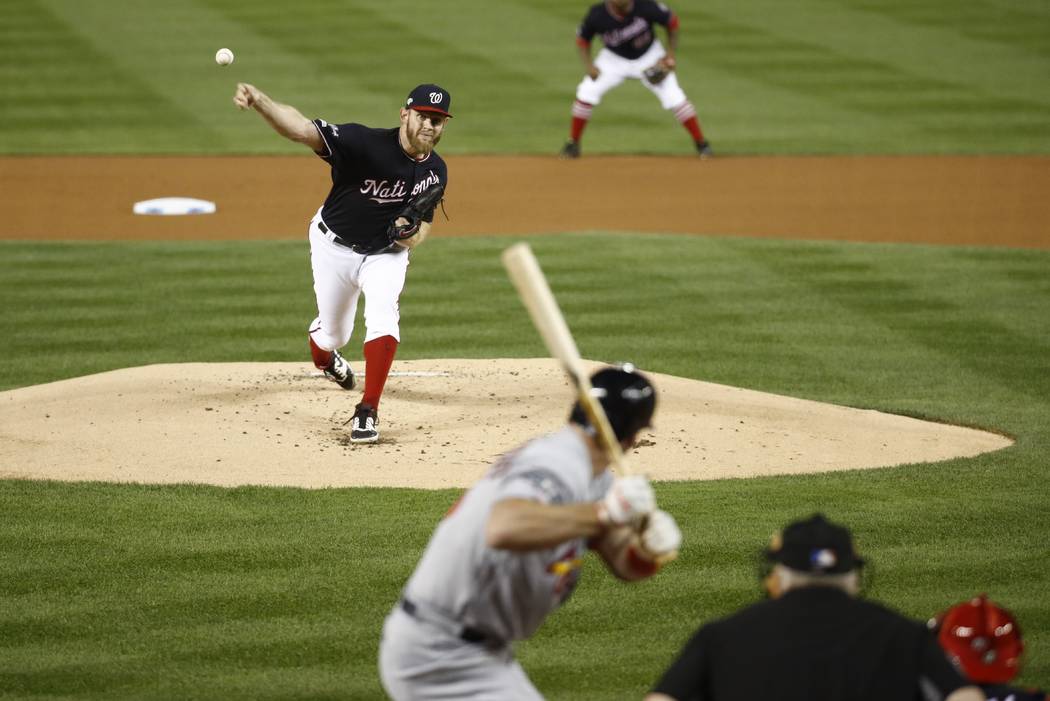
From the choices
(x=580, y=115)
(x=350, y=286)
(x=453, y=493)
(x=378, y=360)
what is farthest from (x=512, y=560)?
(x=580, y=115)

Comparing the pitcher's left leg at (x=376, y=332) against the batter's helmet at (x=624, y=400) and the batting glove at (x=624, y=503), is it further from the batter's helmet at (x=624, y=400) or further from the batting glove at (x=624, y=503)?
the batting glove at (x=624, y=503)

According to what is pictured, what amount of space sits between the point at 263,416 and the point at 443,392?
4.36 feet

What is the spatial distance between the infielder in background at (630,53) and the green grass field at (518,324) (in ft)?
5.39

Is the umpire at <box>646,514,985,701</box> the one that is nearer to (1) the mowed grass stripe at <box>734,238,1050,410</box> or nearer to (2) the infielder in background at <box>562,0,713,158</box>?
(1) the mowed grass stripe at <box>734,238,1050,410</box>

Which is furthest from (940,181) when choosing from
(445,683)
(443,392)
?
(445,683)

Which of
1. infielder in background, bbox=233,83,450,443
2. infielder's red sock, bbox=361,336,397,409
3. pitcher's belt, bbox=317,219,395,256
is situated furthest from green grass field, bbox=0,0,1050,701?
pitcher's belt, bbox=317,219,395,256

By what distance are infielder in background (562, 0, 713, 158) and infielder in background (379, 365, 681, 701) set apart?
15381 millimetres

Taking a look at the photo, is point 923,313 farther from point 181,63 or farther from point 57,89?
point 181,63

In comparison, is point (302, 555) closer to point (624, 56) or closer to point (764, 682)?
point (764, 682)

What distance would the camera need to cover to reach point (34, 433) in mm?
9688

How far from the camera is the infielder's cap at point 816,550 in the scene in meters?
3.87

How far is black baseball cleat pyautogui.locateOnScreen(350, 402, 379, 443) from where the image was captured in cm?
938

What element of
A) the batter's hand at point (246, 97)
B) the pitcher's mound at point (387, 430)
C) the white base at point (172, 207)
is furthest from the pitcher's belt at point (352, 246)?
the white base at point (172, 207)

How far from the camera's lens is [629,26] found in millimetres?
19453
